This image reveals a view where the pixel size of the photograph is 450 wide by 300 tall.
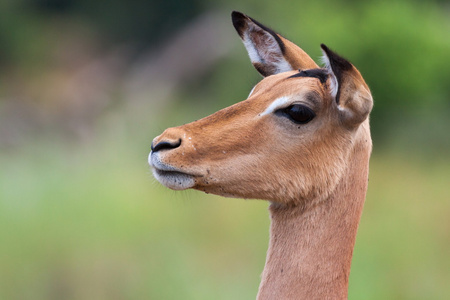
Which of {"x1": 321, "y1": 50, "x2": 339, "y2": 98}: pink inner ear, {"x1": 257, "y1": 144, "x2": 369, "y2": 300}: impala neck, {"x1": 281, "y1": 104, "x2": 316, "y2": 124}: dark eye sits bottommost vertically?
{"x1": 257, "y1": 144, "x2": 369, "y2": 300}: impala neck

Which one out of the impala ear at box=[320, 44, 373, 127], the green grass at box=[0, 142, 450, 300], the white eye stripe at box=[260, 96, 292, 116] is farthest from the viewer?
the green grass at box=[0, 142, 450, 300]

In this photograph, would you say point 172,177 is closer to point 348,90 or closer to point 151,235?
point 348,90

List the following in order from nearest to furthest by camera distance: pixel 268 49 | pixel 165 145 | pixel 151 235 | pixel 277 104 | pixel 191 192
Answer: pixel 165 145 < pixel 277 104 < pixel 268 49 < pixel 151 235 < pixel 191 192

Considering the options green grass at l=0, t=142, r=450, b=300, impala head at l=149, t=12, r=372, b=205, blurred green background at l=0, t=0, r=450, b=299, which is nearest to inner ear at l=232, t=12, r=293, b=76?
impala head at l=149, t=12, r=372, b=205

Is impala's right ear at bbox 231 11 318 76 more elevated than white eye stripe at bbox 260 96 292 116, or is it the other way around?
impala's right ear at bbox 231 11 318 76

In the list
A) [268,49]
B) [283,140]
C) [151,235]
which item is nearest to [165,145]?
[283,140]

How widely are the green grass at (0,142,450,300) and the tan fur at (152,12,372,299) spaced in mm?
2667

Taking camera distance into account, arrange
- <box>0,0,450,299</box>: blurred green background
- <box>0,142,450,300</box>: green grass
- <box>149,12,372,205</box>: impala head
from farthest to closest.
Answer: <box>0,0,450,299</box>: blurred green background < <box>0,142,450,300</box>: green grass < <box>149,12,372,205</box>: impala head

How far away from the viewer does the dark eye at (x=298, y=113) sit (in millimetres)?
3410

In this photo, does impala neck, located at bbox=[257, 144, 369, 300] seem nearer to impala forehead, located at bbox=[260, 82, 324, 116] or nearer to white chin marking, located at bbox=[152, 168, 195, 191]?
impala forehead, located at bbox=[260, 82, 324, 116]

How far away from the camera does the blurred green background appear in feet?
23.2

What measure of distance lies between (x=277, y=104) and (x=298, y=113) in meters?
0.10

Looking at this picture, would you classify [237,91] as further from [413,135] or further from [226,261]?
[226,261]

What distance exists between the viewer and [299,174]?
3422 mm
